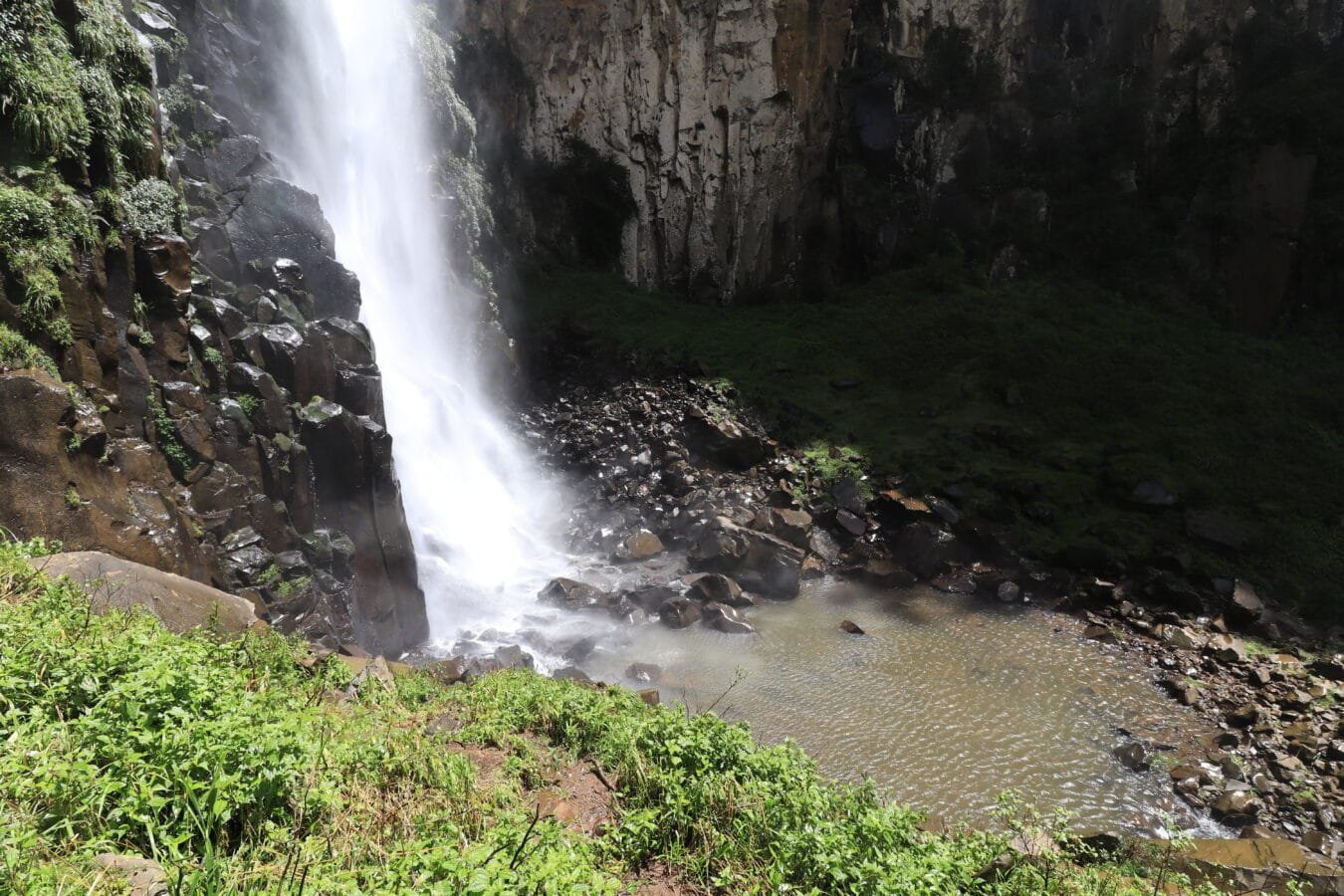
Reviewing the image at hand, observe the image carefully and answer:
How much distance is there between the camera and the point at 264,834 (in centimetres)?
319

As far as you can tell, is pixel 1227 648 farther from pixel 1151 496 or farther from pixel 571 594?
pixel 571 594

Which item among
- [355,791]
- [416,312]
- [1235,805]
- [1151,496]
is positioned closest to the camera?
[355,791]

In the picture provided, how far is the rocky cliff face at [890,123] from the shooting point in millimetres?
23000

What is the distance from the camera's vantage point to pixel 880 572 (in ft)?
46.3

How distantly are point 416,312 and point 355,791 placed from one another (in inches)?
694

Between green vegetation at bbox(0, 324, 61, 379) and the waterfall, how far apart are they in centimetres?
702

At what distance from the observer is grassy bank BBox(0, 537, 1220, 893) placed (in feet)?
9.16

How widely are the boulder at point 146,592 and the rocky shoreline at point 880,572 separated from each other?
4639 mm

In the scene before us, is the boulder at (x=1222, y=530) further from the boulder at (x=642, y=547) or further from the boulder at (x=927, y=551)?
the boulder at (x=642, y=547)

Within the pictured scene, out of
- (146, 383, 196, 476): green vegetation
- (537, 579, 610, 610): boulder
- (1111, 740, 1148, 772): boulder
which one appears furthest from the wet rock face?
(1111, 740, 1148, 772): boulder

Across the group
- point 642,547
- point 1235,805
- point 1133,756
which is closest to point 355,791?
point 1133,756

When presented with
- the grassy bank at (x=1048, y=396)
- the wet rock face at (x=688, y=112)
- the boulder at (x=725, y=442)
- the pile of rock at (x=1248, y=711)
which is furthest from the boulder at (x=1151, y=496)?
the wet rock face at (x=688, y=112)

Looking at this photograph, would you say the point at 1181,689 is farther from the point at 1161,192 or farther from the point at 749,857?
the point at 1161,192

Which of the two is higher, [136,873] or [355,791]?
[136,873]
